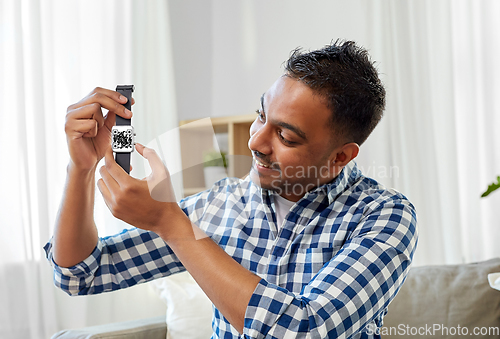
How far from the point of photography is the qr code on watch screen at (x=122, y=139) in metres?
0.67

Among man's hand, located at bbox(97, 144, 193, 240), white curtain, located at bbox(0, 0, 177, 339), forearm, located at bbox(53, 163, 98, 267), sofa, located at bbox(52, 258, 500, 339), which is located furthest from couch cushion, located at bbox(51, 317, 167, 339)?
man's hand, located at bbox(97, 144, 193, 240)

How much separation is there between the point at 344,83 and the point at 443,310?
1.10m

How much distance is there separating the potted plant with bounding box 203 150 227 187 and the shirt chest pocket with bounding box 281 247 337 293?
23cm

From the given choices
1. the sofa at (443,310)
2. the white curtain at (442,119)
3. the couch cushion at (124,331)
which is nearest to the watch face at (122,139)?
the couch cushion at (124,331)

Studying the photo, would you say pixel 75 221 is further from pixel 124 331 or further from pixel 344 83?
pixel 124 331

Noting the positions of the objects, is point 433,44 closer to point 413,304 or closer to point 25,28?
point 413,304

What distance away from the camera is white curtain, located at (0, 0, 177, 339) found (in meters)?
1.68

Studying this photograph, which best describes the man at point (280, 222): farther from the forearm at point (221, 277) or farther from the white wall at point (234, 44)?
the white wall at point (234, 44)

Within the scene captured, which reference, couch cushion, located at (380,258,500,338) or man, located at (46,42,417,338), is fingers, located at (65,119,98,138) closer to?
man, located at (46,42,417,338)

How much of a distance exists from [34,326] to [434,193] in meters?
1.79

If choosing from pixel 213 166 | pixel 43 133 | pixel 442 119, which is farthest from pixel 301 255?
pixel 442 119

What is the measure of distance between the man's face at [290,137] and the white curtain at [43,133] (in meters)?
0.80

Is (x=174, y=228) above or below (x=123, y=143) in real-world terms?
below

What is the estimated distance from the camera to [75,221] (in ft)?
2.70
